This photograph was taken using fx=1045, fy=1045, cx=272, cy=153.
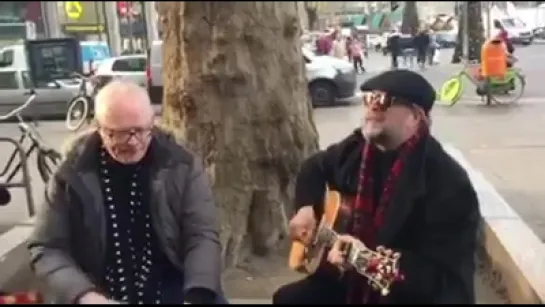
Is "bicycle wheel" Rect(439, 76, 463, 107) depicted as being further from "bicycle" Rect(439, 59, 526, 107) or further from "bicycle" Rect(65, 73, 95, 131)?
"bicycle" Rect(65, 73, 95, 131)

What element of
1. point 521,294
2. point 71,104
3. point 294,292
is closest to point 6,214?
point 71,104

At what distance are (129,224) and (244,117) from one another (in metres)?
2.11

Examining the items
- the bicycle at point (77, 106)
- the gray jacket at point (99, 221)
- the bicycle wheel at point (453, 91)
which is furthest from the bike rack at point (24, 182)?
the bicycle wheel at point (453, 91)

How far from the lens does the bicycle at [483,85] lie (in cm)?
984

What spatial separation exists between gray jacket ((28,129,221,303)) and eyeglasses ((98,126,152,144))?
139mm

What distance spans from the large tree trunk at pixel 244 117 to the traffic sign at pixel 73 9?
7.10ft

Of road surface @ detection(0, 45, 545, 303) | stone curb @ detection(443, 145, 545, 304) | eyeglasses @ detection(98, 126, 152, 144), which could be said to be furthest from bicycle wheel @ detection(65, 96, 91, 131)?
eyeglasses @ detection(98, 126, 152, 144)

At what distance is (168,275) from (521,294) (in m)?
1.60

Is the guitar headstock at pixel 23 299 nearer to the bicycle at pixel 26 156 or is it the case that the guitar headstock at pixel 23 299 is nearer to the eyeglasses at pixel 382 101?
the eyeglasses at pixel 382 101

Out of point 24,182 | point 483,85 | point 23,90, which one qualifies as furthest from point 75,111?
point 483,85

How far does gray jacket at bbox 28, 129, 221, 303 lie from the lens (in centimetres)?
286

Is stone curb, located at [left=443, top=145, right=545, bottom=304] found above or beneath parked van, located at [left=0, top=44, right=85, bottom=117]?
beneath

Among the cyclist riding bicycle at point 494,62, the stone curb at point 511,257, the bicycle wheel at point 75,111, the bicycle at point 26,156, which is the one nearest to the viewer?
the stone curb at point 511,257

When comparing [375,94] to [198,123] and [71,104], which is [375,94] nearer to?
[198,123]
